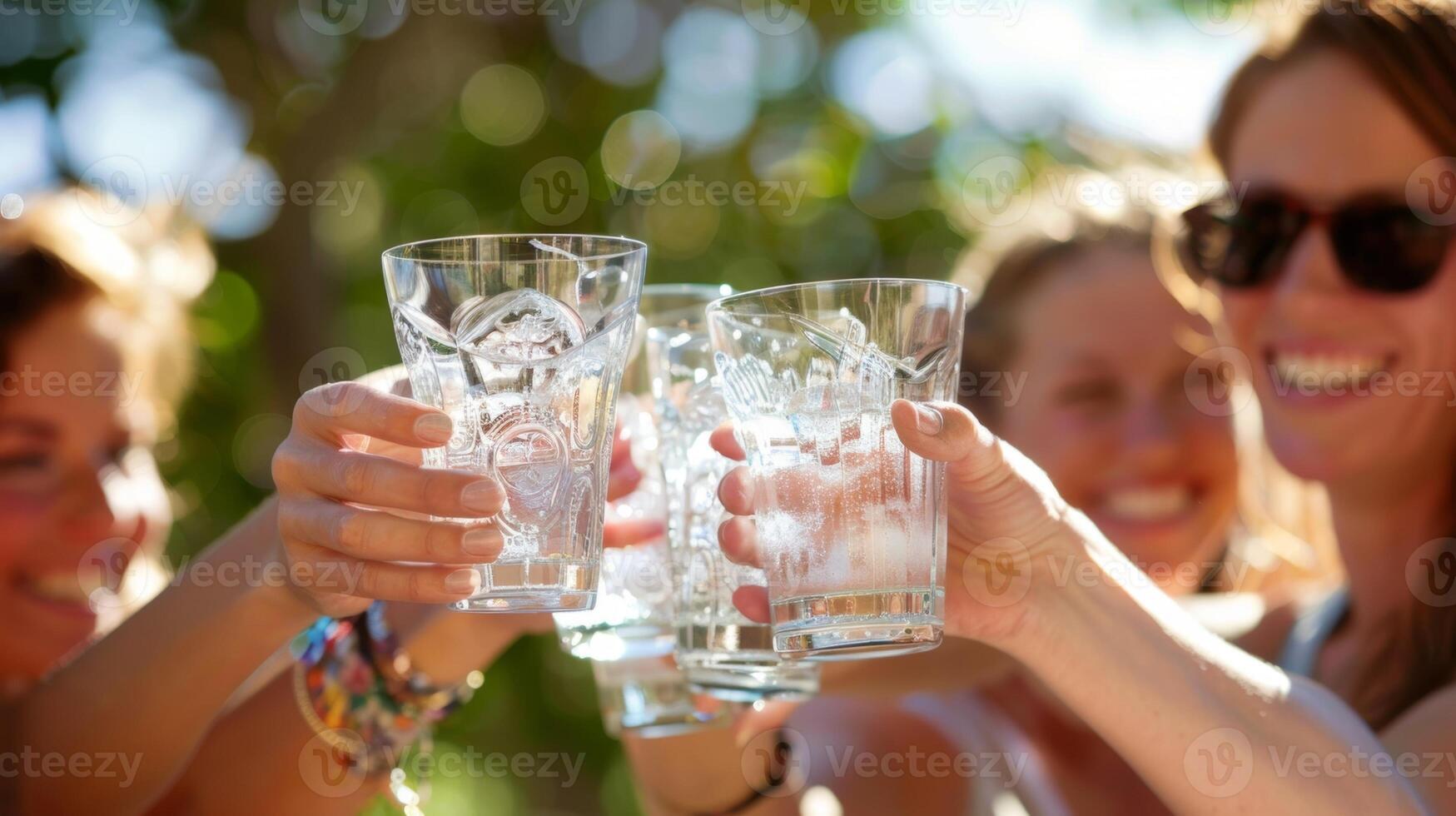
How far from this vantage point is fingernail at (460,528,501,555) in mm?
1522

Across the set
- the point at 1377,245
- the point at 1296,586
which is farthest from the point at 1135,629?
the point at 1296,586

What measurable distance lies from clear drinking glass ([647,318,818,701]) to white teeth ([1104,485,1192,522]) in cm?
182

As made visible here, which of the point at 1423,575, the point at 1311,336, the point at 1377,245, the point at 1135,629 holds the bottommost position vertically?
the point at 1423,575

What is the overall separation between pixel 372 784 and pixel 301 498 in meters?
0.74

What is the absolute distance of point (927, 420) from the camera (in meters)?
1.57

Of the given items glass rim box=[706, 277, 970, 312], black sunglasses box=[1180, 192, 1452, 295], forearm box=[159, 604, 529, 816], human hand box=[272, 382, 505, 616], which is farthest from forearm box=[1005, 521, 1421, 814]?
black sunglasses box=[1180, 192, 1452, 295]

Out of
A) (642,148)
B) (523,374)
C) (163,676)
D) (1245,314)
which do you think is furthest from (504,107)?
(523,374)

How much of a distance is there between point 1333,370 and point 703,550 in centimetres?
180

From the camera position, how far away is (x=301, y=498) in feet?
5.58

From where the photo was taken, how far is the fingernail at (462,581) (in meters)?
1.55

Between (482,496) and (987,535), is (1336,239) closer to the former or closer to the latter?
(987,535)

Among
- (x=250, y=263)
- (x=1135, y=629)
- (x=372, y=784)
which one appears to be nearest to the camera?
(x=1135, y=629)

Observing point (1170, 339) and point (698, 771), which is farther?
point (1170, 339)

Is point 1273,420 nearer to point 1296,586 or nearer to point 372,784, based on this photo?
point 1296,586
